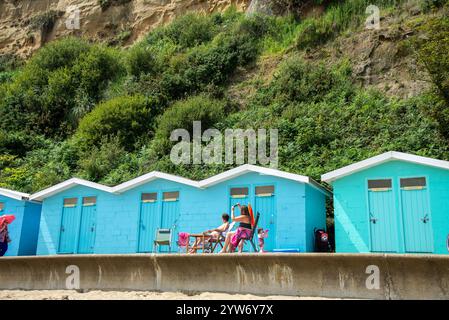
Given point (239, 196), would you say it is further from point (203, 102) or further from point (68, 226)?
point (203, 102)

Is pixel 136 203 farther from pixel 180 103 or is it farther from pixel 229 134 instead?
pixel 180 103

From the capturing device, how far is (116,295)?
8.75 metres

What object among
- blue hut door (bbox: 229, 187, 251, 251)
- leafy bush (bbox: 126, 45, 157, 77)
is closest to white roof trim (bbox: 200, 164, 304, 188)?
blue hut door (bbox: 229, 187, 251, 251)

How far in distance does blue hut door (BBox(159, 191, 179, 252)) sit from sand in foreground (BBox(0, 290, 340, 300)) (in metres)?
4.71

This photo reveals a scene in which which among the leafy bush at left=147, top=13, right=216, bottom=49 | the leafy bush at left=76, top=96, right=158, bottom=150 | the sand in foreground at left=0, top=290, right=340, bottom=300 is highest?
the leafy bush at left=147, top=13, right=216, bottom=49

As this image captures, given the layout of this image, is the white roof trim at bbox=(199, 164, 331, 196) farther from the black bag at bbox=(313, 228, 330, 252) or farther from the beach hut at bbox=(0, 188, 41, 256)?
the beach hut at bbox=(0, 188, 41, 256)

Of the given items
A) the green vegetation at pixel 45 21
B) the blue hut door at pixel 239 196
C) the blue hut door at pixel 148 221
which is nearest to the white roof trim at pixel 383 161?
the blue hut door at pixel 239 196

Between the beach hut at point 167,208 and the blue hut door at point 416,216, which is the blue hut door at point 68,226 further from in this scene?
the blue hut door at point 416,216

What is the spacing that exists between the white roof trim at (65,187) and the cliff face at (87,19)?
2284 centimetres

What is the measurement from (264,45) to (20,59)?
2085 cm

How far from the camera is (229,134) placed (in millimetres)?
21266

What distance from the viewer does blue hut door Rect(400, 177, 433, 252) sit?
1138 centimetres

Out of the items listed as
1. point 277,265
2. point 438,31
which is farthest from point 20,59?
point 277,265
